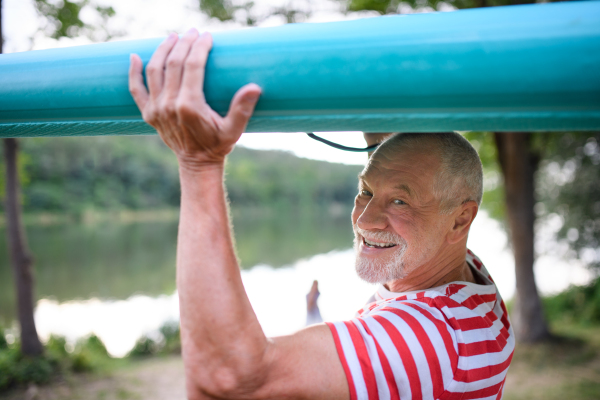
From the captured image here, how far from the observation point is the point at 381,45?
755mm

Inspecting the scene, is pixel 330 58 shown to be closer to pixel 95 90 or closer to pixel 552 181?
pixel 95 90

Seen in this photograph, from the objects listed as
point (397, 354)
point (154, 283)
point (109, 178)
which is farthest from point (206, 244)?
point (109, 178)

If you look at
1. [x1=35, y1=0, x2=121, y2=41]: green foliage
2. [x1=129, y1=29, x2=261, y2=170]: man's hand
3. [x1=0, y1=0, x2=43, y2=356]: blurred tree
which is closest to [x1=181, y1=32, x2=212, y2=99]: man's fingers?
[x1=129, y1=29, x2=261, y2=170]: man's hand

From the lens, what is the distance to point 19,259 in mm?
5902

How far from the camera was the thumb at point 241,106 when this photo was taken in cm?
78

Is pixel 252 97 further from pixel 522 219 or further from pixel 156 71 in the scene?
pixel 522 219

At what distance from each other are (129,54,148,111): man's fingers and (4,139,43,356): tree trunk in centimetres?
617

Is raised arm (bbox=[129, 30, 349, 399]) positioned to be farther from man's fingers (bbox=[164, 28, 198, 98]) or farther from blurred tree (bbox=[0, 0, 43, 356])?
blurred tree (bbox=[0, 0, 43, 356])

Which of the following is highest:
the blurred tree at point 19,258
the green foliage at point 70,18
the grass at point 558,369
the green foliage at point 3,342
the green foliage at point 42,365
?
the green foliage at point 70,18

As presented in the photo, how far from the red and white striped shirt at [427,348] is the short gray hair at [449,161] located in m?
0.28

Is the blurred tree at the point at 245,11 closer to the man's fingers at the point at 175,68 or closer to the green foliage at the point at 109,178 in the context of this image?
the man's fingers at the point at 175,68

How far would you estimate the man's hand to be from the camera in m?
0.76

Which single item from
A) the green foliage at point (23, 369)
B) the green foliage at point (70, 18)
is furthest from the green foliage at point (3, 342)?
the green foliage at point (70, 18)

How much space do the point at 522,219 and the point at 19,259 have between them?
24.8 ft
